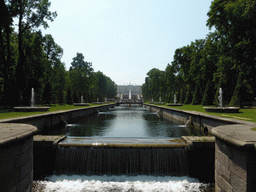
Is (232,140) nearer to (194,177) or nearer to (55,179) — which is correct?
A: (194,177)

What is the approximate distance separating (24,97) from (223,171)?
82.2ft

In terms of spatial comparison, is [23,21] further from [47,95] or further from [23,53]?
[47,95]

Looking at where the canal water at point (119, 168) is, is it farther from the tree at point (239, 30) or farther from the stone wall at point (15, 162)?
the tree at point (239, 30)

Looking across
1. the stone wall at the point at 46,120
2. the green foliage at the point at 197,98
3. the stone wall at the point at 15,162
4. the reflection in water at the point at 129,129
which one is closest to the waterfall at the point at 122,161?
the stone wall at the point at 15,162

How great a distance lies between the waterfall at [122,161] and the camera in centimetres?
→ 793

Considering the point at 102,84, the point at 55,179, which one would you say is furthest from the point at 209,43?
the point at 102,84

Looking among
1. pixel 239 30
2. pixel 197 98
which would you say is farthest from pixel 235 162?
pixel 197 98

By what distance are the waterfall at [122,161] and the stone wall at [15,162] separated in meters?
2.55

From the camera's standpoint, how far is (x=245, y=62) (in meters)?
21.7

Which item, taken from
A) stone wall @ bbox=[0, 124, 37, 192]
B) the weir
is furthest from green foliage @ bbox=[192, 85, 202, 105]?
stone wall @ bbox=[0, 124, 37, 192]

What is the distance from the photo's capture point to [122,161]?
26.3 ft

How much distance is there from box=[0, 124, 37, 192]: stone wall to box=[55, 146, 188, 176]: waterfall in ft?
8.37

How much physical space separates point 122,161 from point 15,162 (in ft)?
14.0

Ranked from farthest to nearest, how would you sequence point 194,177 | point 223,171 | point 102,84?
point 102,84, point 194,177, point 223,171
